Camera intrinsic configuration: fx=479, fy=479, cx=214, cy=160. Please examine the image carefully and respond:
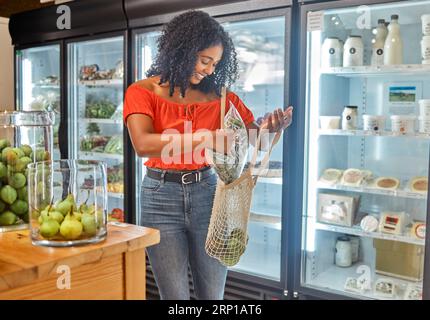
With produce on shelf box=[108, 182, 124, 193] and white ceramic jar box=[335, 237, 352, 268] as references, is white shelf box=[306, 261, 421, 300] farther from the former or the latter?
produce on shelf box=[108, 182, 124, 193]

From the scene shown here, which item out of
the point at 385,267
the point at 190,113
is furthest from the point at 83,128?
the point at 385,267

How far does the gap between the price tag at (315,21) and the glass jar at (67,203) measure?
1469mm

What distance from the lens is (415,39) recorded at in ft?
7.85

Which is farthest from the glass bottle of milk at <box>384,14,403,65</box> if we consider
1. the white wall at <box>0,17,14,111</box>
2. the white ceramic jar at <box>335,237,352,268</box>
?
the white wall at <box>0,17,14,111</box>

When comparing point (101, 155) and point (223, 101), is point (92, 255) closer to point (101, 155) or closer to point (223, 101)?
point (223, 101)

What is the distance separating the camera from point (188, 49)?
2.31m

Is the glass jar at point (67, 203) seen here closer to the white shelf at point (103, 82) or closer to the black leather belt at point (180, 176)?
the black leather belt at point (180, 176)

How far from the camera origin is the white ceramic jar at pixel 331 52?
235cm

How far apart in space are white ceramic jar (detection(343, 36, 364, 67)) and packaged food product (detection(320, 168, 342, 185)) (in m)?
0.54

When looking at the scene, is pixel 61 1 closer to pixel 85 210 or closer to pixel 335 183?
pixel 335 183

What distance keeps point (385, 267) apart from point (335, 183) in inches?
20.6

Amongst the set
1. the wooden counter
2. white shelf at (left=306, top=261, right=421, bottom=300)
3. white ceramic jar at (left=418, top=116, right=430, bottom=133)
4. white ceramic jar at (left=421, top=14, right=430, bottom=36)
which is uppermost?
white ceramic jar at (left=421, top=14, right=430, bottom=36)

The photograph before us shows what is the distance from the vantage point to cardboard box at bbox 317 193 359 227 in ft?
7.96

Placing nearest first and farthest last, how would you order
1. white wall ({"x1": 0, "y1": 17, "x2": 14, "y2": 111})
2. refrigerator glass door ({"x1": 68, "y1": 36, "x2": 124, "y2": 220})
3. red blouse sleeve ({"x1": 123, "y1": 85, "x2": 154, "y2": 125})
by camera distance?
red blouse sleeve ({"x1": 123, "y1": 85, "x2": 154, "y2": 125})
refrigerator glass door ({"x1": 68, "y1": 36, "x2": 124, "y2": 220})
white wall ({"x1": 0, "y1": 17, "x2": 14, "y2": 111})
